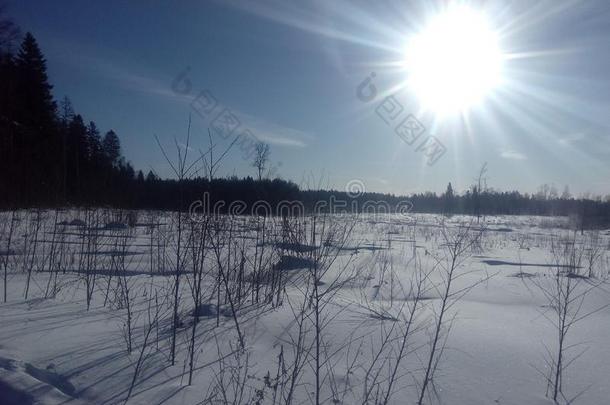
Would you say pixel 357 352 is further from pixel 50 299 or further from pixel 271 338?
pixel 50 299

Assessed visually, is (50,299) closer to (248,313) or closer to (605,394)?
(248,313)

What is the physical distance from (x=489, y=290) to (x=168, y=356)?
4.66 metres

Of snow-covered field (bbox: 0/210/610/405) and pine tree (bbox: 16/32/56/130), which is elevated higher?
pine tree (bbox: 16/32/56/130)

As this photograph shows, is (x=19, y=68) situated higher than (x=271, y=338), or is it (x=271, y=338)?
(x=19, y=68)

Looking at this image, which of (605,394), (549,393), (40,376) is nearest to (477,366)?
(549,393)

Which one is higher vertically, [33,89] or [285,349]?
[33,89]

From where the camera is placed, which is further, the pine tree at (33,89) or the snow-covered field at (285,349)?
the pine tree at (33,89)

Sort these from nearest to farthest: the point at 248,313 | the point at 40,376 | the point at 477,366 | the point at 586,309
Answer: the point at 40,376 → the point at 477,366 → the point at 248,313 → the point at 586,309

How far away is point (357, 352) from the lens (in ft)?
8.78

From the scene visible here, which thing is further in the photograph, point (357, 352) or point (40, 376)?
point (357, 352)

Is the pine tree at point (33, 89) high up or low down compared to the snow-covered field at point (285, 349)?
up

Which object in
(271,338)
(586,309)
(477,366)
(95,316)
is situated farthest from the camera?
(586,309)

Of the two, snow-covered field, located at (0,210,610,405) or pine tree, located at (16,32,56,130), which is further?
pine tree, located at (16,32,56,130)

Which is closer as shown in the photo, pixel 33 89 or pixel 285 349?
pixel 285 349
